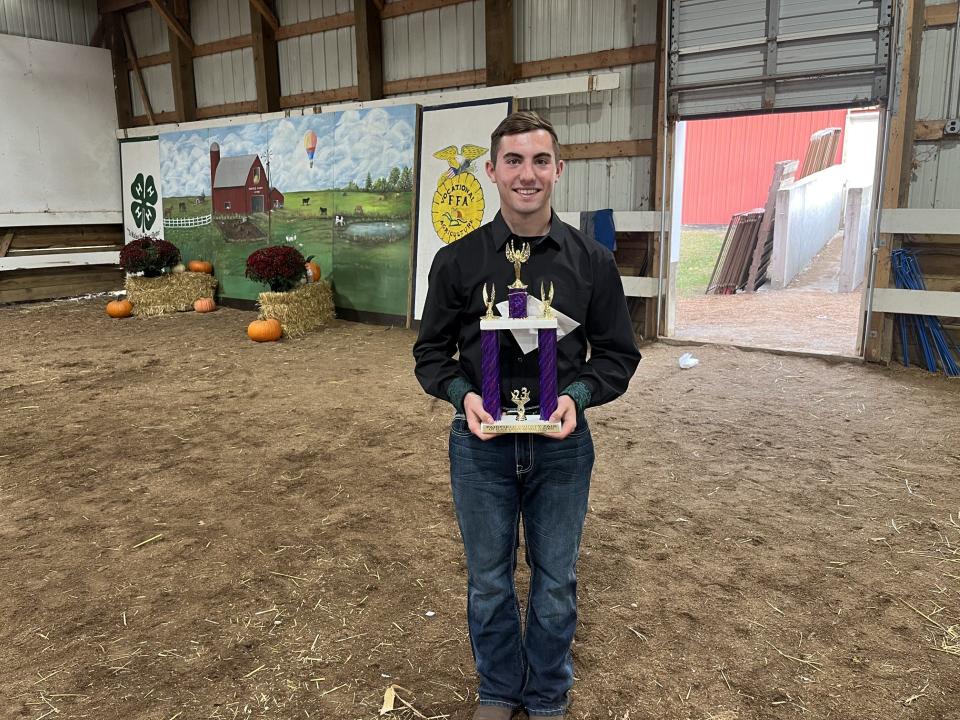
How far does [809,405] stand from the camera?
5234mm

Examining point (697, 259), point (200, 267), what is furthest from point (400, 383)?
point (697, 259)

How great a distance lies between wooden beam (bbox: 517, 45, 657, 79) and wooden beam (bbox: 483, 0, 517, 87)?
0.49 feet

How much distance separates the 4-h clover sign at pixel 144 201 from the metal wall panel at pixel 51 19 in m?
2.34

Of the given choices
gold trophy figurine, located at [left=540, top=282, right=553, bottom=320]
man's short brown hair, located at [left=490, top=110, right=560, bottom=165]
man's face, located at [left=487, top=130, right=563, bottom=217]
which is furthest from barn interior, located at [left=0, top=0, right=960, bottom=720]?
man's short brown hair, located at [left=490, top=110, right=560, bottom=165]

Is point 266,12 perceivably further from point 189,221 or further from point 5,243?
point 5,243

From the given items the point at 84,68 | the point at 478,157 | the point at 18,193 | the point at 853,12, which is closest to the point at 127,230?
the point at 18,193

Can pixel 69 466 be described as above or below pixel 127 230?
below

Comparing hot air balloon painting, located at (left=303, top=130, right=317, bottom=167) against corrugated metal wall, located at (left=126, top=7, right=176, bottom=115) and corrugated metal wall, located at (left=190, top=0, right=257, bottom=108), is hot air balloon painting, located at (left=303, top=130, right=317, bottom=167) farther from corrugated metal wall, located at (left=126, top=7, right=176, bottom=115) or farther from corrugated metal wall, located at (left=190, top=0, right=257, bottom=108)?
corrugated metal wall, located at (left=126, top=7, right=176, bottom=115)

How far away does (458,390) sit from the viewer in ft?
5.92

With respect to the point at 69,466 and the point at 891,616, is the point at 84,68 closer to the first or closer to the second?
the point at 69,466

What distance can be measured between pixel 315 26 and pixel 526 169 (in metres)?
8.88

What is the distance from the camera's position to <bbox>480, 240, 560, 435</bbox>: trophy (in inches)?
65.3

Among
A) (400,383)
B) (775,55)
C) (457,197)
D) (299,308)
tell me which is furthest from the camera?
(299,308)

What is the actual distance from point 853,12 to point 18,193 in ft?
35.1
